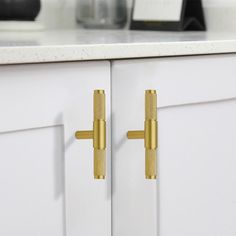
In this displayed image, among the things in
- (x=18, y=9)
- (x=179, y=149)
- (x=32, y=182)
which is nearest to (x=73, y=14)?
(x=18, y=9)

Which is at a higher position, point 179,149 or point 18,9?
point 18,9

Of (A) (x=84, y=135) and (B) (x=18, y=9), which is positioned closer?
(A) (x=84, y=135)

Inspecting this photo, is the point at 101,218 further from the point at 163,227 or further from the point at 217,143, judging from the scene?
the point at 217,143

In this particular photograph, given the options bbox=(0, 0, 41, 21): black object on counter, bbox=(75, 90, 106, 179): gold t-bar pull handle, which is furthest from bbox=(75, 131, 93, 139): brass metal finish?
bbox=(0, 0, 41, 21): black object on counter

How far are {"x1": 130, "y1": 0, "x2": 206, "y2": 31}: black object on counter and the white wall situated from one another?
2 cm

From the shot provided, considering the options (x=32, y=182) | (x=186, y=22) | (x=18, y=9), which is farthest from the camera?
(x=186, y=22)

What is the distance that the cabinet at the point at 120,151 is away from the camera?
2.64ft

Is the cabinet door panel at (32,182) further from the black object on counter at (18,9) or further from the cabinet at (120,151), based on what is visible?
the black object on counter at (18,9)

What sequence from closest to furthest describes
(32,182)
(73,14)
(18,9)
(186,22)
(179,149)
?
1. (32,182)
2. (179,149)
3. (18,9)
4. (186,22)
5. (73,14)

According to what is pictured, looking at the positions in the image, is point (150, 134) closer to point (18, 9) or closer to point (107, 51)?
point (107, 51)

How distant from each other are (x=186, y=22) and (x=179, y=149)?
1.65 feet

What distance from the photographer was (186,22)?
1389 mm

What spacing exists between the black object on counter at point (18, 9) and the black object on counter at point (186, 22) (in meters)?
0.27

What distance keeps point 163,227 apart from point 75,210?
0.52 ft
